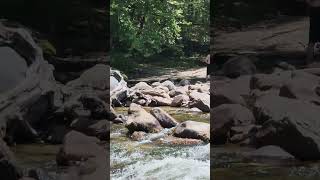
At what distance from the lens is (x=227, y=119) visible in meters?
4.59

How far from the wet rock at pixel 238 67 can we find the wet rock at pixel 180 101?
268 cm

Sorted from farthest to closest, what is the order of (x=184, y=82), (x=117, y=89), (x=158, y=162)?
(x=184, y=82) → (x=117, y=89) → (x=158, y=162)

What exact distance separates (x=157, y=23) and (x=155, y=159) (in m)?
2.84

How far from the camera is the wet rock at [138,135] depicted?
5.71m

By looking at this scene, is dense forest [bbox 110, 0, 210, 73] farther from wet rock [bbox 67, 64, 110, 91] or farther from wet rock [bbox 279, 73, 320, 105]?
wet rock [bbox 279, 73, 320, 105]

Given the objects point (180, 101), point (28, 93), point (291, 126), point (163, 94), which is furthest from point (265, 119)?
point (163, 94)

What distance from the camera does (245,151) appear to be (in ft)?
14.6

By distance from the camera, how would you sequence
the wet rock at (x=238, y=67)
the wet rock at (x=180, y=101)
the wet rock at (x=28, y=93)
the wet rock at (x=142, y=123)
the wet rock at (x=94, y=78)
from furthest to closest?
the wet rock at (x=180, y=101), the wet rock at (x=142, y=123), the wet rock at (x=238, y=67), the wet rock at (x=94, y=78), the wet rock at (x=28, y=93)

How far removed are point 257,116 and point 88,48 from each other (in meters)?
1.60

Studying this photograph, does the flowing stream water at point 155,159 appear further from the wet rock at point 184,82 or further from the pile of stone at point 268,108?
the wet rock at point 184,82

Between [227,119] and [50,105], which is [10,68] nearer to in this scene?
[50,105]

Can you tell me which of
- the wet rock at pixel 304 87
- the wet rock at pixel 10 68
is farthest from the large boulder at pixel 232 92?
the wet rock at pixel 10 68

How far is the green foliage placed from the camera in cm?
723

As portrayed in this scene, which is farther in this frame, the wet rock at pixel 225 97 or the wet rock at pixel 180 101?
the wet rock at pixel 180 101
